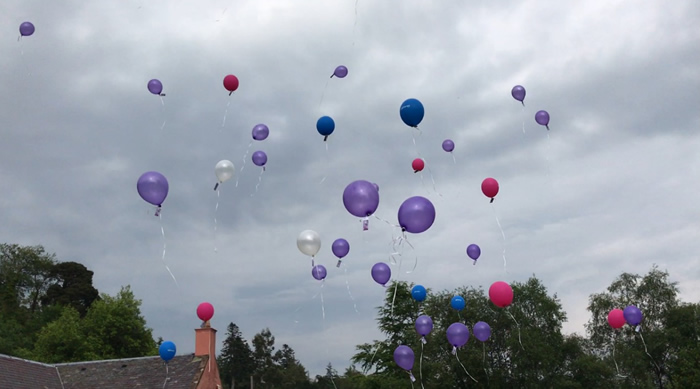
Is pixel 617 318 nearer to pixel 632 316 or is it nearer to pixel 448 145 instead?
pixel 632 316

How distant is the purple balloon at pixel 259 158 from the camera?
15.5m

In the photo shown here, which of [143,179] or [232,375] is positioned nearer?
[143,179]

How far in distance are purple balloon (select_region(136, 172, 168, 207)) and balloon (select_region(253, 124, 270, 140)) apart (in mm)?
3267

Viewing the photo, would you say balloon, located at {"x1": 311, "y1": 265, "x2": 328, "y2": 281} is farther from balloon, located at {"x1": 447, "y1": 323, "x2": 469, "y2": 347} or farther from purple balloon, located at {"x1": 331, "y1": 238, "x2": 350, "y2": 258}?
balloon, located at {"x1": 447, "y1": 323, "x2": 469, "y2": 347}

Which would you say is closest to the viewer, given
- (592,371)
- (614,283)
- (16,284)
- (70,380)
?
(70,380)

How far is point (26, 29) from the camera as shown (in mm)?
13195

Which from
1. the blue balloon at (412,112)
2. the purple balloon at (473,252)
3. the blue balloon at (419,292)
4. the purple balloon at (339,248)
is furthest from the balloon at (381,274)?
the blue balloon at (412,112)

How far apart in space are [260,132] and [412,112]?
4498 mm

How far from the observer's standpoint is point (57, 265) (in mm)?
55219

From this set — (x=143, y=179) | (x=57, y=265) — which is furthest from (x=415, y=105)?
(x=57, y=265)

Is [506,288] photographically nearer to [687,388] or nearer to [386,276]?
[386,276]

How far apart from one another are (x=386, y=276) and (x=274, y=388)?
2338 inches

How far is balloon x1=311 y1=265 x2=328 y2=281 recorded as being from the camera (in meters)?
15.2

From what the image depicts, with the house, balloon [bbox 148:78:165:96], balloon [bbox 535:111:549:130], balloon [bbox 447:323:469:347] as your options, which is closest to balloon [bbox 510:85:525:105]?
balloon [bbox 535:111:549:130]
